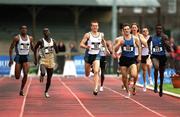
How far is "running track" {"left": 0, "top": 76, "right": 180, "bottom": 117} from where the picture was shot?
601 inches

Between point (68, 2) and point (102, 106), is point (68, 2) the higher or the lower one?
the higher one

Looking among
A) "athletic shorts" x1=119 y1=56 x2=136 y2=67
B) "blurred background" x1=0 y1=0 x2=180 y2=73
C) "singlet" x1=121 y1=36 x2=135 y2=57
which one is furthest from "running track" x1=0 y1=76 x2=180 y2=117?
"blurred background" x1=0 y1=0 x2=180 y2=73

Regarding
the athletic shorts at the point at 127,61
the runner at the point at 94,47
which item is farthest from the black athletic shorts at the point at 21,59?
the athletic shorts at the point at 127,61

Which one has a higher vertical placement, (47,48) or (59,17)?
(59,17)

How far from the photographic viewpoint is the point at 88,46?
20.1 meters

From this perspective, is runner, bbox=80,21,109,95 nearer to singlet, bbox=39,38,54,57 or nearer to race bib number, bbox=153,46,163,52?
singlet, bbox=39,38,54,57

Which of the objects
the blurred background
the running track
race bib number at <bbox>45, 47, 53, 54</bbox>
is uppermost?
the blurred background

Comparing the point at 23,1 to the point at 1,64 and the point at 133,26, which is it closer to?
the point at 1,64

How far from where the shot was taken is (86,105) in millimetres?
17266

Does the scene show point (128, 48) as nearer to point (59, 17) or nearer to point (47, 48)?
point (47, 48)

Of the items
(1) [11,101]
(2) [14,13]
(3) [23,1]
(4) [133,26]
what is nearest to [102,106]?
(1) [11,101]

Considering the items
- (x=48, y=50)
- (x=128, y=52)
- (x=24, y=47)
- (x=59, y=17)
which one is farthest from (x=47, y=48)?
(x=59, y=17)

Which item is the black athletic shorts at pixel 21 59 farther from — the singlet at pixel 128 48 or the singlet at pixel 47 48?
the singlet at pixel 128 48

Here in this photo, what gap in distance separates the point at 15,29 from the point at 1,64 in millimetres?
15527
